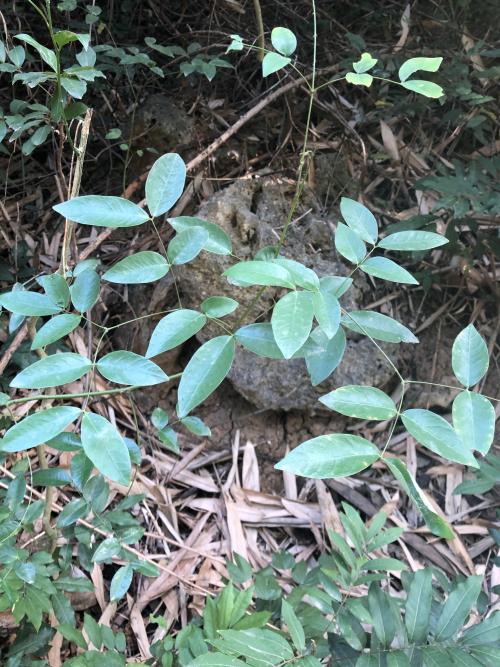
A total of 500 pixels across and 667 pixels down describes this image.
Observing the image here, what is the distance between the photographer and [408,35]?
6.57 ft

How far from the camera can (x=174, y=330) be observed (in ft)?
1.91

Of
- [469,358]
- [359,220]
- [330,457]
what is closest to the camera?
[330,457]

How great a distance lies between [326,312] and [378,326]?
0.56 feet

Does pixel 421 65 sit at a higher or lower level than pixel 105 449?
higher

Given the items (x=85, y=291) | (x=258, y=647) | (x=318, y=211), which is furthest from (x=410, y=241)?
(x=318, y=211)

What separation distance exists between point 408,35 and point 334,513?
5.54 feet

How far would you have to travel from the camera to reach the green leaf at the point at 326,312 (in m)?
0.52

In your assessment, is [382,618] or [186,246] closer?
[186,246]

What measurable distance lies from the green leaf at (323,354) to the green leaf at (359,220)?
0.44 ft

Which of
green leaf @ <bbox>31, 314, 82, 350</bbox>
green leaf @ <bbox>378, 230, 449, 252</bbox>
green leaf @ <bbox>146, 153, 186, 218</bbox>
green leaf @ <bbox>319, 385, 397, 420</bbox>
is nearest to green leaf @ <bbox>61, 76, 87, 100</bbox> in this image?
green leaf @ <bbox>146, 153, 186, 218</bbox>

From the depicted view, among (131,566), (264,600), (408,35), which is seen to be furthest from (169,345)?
(408,35)

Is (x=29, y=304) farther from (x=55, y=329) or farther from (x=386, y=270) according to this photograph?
(x=386, y=270)

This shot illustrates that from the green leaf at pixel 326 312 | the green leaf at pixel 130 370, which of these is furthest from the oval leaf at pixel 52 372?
the green leaf at pixel 326 312

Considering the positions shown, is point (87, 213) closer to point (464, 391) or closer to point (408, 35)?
point (464, 391)
